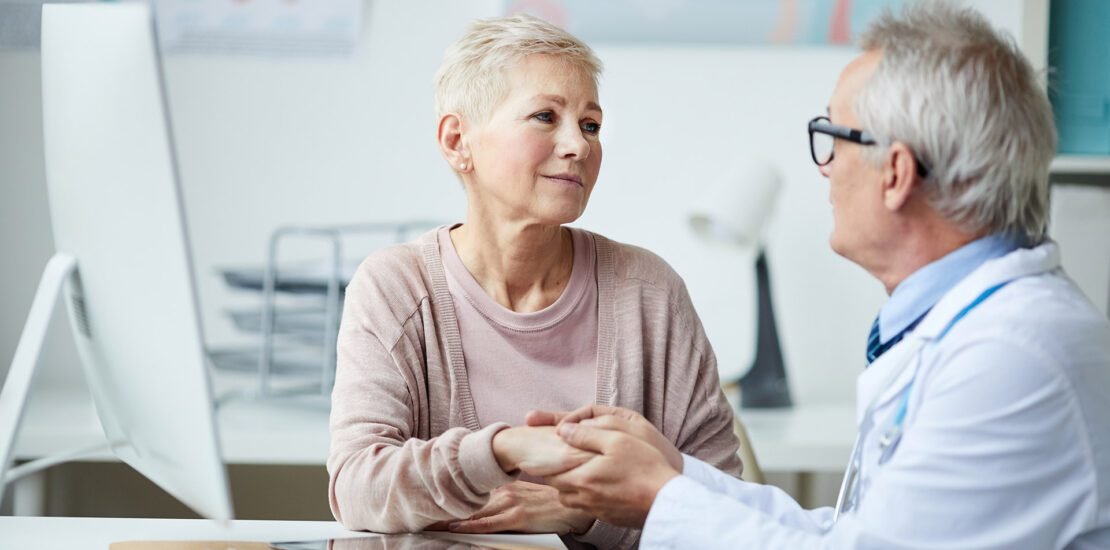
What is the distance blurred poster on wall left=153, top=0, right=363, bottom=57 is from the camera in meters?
2.49

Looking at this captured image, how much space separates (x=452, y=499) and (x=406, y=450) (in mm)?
73

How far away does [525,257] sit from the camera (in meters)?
1.43

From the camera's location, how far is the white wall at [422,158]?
2512mm

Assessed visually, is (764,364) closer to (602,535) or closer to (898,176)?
(602,535)

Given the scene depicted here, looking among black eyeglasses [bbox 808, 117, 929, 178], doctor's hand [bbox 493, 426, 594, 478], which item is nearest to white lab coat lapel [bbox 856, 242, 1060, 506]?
black eyeglasses [bbox 808, 117, 929, 178]

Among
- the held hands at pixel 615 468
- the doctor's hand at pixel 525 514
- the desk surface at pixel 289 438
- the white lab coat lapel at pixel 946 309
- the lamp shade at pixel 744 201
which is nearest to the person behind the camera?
the white lab coat lapel at pixel 946 309

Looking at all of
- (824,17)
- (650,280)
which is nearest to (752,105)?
(824,17)

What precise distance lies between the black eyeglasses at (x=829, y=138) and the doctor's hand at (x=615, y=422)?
1.08 feet

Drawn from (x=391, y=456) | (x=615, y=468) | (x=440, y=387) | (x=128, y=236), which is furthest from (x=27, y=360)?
(x=615, y=468)

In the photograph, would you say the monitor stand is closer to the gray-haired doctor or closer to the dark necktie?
the gray-haired doctor

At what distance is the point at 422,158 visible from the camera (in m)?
2.55

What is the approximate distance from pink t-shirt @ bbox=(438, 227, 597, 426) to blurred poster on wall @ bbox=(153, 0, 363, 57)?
1.24 m

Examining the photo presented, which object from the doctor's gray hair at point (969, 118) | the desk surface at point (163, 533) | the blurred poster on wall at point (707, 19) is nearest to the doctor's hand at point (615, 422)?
the desk surface at point (163, 533)

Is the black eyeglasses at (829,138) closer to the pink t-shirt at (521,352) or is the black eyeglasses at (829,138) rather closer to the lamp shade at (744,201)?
the pink t-shirt at (521,352)
